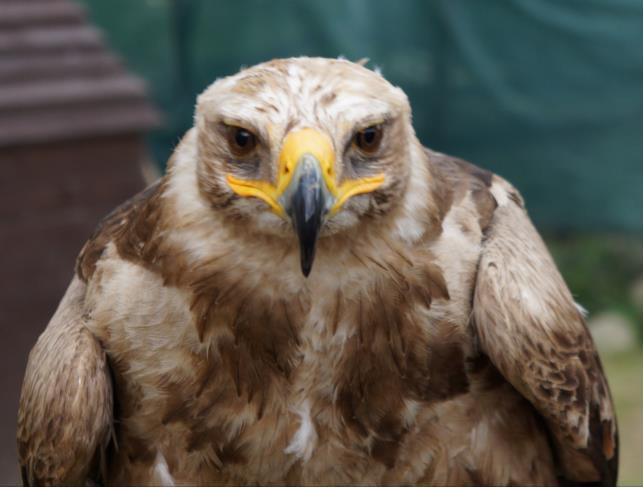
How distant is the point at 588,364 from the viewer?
4.39m

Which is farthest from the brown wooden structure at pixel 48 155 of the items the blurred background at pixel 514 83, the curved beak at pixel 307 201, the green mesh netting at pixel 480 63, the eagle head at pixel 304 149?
the curved beak at pixel 307 201

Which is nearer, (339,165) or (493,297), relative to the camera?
(339,165)

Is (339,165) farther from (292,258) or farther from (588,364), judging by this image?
(588,364)

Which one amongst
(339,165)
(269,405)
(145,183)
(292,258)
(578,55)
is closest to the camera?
(339,165)

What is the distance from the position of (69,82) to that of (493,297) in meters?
4.69

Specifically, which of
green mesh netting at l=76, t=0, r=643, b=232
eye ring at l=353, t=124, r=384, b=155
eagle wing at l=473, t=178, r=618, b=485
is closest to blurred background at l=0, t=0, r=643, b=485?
green mesh netting at l=76, t=0, r=643, b=232

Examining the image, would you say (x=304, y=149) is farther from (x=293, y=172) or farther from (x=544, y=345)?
(x=544, y=345)

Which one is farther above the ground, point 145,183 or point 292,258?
point 292,258

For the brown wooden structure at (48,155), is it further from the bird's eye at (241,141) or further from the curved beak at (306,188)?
the curved beak at (306,188)

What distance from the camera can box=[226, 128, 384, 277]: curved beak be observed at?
336 centimetres

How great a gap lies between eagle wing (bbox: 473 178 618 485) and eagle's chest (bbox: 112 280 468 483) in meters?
0.18

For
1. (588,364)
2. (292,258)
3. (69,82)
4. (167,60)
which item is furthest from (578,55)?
(292,258)

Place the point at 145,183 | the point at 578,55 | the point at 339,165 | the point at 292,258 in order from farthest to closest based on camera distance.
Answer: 1. the point at 578,55
2. the point at 145,183
3. the point at 292,258
4. the point at 339,165

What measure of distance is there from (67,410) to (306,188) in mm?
1422
